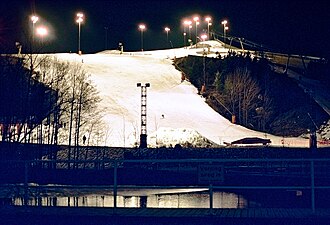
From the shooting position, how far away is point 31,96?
43719 mm

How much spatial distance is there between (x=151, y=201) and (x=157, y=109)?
43.8 metres

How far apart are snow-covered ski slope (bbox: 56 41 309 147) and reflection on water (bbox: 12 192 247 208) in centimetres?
3067

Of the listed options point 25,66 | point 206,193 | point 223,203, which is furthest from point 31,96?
point 223,203

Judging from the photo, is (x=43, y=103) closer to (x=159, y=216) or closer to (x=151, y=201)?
(x=151, y=201)

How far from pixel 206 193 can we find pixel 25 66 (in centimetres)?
2524

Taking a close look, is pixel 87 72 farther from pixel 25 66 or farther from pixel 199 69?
pixel 25 66

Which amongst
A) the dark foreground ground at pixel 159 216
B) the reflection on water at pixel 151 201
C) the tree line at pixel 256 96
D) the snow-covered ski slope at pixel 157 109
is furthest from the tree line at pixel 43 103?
the dark foreground ground at pixel 159 216

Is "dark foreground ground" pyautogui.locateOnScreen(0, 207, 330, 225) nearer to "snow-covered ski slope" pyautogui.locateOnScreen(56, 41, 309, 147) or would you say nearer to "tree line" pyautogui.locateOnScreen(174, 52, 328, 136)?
"snow-covered ski slope" pyautogui.locateOnScreen(56, 41, 309, 147)

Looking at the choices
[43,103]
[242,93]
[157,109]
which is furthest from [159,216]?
[242,93]

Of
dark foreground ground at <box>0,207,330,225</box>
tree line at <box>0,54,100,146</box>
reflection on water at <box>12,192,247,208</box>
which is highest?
tree line at <box>0,54,100,146</box>

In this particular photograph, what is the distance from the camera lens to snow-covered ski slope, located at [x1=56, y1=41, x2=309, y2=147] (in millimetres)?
57031

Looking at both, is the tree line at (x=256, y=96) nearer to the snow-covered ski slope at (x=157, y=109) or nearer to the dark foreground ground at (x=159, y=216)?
the snow-covered ski slope at (x=157, y=109)

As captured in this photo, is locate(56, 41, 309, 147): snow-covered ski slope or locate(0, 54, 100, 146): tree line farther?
locate(56, 41, 309, 147): snow-covered ski slope

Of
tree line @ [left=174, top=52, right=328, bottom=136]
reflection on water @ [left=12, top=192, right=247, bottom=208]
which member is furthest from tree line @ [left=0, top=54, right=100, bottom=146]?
tree line @ [left=174, top=52, right=328, bottom=136]
